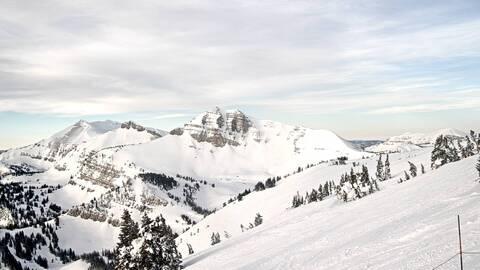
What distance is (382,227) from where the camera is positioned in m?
46.3

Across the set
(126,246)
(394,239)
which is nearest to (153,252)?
(126,246)

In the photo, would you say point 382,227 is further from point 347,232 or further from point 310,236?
point 310,236

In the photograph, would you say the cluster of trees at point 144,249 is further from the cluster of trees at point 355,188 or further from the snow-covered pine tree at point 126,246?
the cluster of trees at point 355,188

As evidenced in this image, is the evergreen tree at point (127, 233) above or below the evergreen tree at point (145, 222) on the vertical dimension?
below

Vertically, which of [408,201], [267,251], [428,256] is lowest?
[267,251]

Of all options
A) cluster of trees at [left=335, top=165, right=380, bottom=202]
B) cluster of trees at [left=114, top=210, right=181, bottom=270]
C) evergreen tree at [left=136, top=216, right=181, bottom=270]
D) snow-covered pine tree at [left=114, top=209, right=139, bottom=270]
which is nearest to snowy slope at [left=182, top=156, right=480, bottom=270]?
evergreen tree at [left=136, top=216, right=181, bottom=270]

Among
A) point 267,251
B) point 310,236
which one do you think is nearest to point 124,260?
point 267,251

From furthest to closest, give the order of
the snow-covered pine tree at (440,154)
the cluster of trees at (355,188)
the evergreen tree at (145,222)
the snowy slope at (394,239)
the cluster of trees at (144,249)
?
the snow-covered pine tree at (440,154)
the cluster of trees at (355,188)
the evergreen tree at (145,222)
the cluster of trees at (144,249)
the snowy slope at (394,239)

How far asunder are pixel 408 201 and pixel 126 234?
39092 millimetres

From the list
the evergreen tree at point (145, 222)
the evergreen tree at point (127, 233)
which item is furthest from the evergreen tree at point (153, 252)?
the evergreen tree at point (127, 233)

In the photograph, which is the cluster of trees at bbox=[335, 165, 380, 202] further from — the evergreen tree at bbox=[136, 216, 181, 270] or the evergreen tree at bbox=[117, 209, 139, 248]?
the evergreen tree at bbox=[117, 209, 139, 248]

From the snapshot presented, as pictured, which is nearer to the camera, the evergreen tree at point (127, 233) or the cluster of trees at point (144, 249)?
the cluster of trees at point (144, 249)

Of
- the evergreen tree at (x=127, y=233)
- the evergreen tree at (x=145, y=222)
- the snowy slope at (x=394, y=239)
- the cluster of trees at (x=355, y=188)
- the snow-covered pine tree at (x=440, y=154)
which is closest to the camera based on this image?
the snowy slope at (x=394, y=239)

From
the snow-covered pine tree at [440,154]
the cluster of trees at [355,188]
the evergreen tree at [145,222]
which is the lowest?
the cluster of trees at [355,188]
